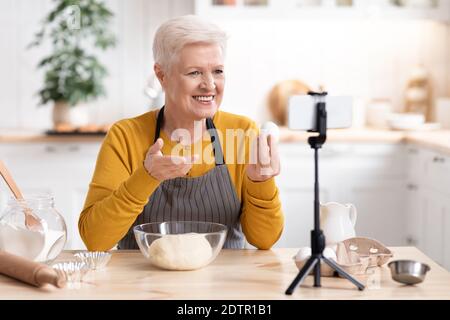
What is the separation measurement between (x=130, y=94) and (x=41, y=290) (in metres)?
3.20

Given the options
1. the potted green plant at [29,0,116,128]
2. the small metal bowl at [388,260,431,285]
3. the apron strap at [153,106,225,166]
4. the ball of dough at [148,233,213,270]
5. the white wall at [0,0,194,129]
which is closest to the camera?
the small metal bowl at [388,260,431,285]

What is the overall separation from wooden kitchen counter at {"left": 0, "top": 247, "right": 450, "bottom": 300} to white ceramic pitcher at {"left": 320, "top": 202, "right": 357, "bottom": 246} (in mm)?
121

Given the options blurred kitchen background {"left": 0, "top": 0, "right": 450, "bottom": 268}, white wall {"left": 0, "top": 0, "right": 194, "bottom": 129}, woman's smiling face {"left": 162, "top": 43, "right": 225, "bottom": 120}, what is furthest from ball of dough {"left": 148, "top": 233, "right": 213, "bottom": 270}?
white wall {"left": 0, "top": 0, "right": 194, "bottom": 129}

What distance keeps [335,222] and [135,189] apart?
1.67 feet

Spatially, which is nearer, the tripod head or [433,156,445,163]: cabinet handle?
the tripod head

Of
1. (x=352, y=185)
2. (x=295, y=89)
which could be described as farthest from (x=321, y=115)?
(x=295, y=89)

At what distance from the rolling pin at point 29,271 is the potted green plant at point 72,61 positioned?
2.72 meters

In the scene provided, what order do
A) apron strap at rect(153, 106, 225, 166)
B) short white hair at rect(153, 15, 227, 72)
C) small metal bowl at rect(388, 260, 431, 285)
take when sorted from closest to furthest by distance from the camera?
small metal bowl at rect(388, 260, 431, 285)
short white hair at rect(153, 15, 227, 72)
apron strap at rect(153, 106, 225, 166)

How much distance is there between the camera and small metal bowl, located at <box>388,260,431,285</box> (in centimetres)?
175

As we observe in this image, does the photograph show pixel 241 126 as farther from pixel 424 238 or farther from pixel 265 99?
pixel 265 99

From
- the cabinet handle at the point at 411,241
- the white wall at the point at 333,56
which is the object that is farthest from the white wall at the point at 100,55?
the cabinet handle at the point at 411,241

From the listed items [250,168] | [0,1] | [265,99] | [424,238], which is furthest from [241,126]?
[0,1]

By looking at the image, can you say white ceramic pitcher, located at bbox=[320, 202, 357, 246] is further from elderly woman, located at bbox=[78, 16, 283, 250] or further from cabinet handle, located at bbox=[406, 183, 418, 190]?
cabinet handle, located at bbox=[406, 183, 418, 190]

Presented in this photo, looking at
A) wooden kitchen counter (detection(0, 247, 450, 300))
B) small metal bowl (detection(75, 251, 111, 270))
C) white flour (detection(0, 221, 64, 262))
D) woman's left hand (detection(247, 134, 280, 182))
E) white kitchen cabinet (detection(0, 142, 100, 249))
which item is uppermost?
woman's left hand (detection(247, 134, 280, 182))
